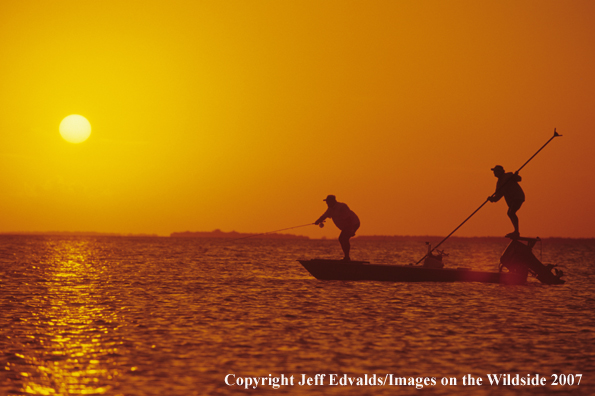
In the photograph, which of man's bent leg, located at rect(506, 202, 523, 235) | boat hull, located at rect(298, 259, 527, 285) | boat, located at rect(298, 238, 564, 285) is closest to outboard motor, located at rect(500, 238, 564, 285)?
boat, located at rect(298, 238, 564, 285)

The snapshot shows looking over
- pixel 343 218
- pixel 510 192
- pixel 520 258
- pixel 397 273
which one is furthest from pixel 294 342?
pixel 520 258

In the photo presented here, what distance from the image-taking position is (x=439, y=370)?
11797 mm

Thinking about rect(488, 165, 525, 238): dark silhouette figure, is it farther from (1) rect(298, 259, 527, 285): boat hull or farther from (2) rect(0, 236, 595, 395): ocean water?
(2) rect(0, 236, 595, 395): ocean water

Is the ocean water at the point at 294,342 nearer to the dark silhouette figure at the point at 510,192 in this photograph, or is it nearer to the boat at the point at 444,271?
the boat at the point at 444,271

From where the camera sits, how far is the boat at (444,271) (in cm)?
2523

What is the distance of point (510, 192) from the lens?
2406 cm

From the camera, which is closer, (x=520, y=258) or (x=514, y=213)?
(x=514, y=213)

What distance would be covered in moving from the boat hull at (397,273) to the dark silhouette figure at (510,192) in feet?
7.43

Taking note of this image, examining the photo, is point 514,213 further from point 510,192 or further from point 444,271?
point 444,271

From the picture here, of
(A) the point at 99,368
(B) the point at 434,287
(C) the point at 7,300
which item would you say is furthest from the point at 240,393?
(B) the point at 434,287

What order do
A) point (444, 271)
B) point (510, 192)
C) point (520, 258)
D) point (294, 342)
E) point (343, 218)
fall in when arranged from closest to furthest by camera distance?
1. point (294, 342)
2. point (510, 192)
3. point (343, 218)
4. point (520, 258)
5. point (444, 271)

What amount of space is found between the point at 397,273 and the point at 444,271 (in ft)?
5.69

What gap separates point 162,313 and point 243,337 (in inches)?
205

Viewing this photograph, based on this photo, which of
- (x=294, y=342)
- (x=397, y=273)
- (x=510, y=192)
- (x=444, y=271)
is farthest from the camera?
(x=444, y=271)
